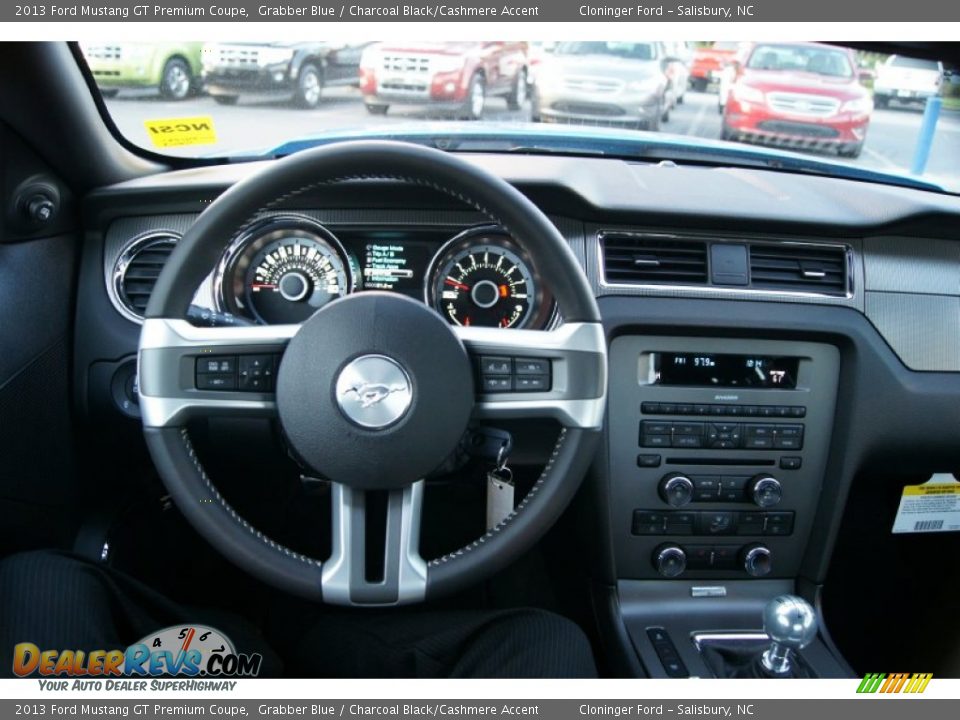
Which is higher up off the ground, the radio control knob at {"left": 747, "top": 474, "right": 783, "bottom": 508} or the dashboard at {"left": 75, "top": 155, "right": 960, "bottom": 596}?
the dashboard at {"left": 75, "top": 155, "right": 960, "bottom": 596}

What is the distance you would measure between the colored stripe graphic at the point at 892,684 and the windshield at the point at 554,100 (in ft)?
4.23

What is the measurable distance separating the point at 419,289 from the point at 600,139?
2.50ft

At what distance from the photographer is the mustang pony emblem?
4.69 ft

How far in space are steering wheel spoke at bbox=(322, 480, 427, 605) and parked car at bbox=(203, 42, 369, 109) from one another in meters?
1.03

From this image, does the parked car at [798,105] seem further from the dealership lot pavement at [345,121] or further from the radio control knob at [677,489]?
the radio control knob at [677,489]

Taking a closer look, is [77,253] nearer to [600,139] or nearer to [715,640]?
[600,139]

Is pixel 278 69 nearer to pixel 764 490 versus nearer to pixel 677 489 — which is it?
pixel 677 489

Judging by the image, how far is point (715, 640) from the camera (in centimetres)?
210

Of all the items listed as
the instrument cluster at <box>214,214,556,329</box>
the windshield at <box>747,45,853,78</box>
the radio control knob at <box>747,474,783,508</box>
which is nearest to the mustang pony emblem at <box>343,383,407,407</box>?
the instrument cluster at <box>214,214,556,329</box>

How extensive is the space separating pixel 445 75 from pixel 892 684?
5.61ft

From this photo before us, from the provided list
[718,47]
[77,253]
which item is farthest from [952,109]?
[77,253]

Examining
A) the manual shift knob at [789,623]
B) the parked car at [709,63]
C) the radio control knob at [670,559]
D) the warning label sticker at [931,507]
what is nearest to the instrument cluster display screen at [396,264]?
the parked car at [709,63]

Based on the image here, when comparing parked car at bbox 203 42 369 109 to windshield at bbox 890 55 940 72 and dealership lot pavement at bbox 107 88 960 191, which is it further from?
windshield at bbox 890 55 940 72

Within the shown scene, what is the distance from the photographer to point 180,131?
7.08 feet
